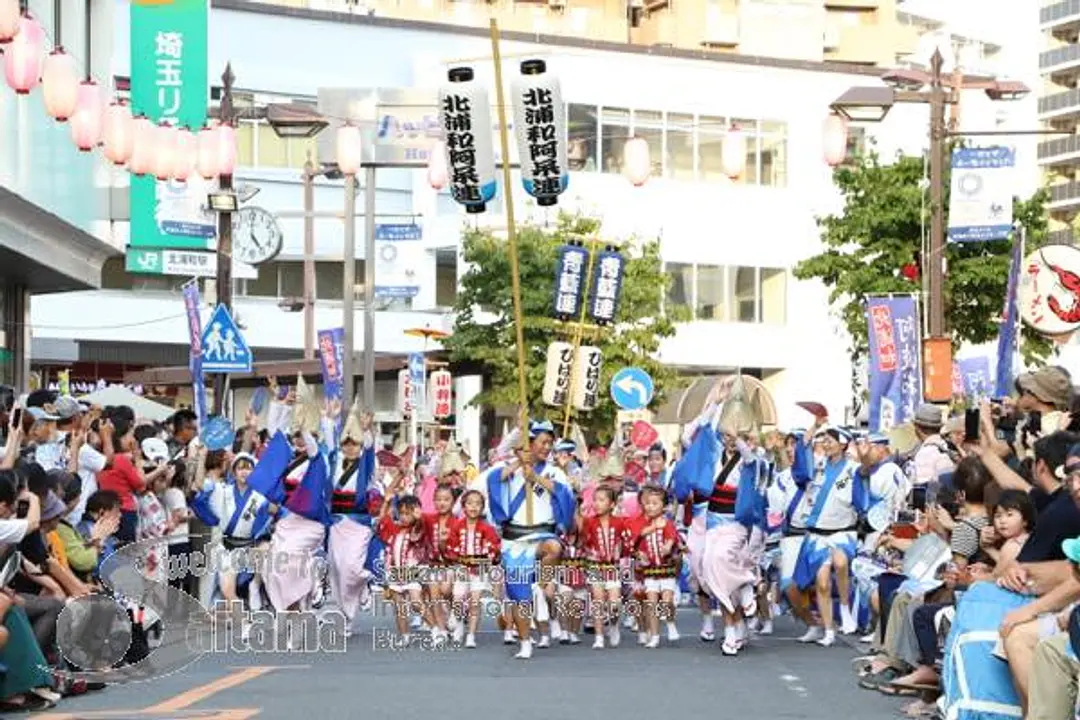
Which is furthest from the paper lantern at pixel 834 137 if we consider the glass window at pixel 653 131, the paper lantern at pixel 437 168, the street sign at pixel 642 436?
the glass window at pixel 653 131

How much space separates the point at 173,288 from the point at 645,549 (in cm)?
3611

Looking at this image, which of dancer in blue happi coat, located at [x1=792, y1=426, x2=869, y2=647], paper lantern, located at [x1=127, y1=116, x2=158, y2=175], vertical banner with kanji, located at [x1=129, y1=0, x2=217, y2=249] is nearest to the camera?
dancer in blue happi coat, located at [x1=792, y1=426, x2=869, y2=647]

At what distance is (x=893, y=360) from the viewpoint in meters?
28.8

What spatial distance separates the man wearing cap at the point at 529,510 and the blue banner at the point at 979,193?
11895mm

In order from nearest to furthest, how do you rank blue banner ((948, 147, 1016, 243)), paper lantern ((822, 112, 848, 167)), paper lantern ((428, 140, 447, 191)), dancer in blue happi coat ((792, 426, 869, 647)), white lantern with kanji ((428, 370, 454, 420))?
dancer in blue happi coat ((792, 426, 869, 647)) → blue banner ((948, 147, 1016, 243)) → paper lantern ((822, 112, 848, 167)) → paper lantern ((428, 140, 447, 191)) → white lantern with kanji ((428, 370, 454, 420))

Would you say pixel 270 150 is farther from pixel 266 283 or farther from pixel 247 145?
pixel 266 283

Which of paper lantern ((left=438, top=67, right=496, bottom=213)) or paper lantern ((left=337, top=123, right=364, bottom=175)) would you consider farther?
paper lantern ((left=337, top=123, right=364, bottom=175))

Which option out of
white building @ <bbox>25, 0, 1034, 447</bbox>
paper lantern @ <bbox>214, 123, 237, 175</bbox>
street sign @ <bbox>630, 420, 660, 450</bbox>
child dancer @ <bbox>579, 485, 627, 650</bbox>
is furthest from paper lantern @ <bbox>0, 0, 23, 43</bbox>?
white building @ <bbox>25, 0, 1034, 447</bbox>

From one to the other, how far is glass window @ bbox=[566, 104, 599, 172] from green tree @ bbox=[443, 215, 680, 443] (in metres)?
7.09

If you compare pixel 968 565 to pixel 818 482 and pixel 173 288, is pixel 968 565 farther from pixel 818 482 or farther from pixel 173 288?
pixel 173 288

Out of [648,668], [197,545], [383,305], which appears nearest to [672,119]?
[383,305]

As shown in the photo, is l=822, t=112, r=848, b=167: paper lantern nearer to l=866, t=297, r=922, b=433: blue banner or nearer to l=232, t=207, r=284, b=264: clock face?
l=866, t=297, r=922, b=433: blue banner

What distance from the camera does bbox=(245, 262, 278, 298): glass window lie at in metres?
56.4

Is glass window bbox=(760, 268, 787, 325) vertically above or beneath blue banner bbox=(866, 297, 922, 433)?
above
